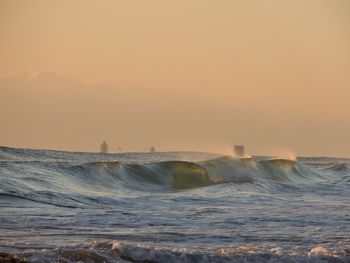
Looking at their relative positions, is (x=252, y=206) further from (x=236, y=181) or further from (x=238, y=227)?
(x=236, y=181)

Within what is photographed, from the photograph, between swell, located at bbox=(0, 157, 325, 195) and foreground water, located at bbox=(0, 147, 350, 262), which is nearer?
foreground water, located at bbox=(0, 147, 350, 262)

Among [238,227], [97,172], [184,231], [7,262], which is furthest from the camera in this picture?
[97,172]

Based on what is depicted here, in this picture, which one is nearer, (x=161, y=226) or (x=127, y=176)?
(x=161, y=226)

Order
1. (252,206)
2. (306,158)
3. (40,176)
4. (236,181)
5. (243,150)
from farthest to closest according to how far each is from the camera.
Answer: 1. (306,158)
2. (243,150)
3. (236,181)
4. (40,176)
5. (252,206)

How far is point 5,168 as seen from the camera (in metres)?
24.2

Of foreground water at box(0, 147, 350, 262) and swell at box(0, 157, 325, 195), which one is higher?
swell at box(0, 157, 325, 195)

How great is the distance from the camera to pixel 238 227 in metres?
12.7

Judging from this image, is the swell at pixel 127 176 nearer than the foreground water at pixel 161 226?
No

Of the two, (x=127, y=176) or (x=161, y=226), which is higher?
(x=127, y=176)

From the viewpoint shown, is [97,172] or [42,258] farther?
[97,172]

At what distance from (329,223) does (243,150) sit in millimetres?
51986

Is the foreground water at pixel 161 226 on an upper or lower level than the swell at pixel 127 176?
lower

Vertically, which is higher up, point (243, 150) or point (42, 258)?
point (243, 150)

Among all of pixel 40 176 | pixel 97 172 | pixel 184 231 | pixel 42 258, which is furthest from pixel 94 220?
pixel 97 172
